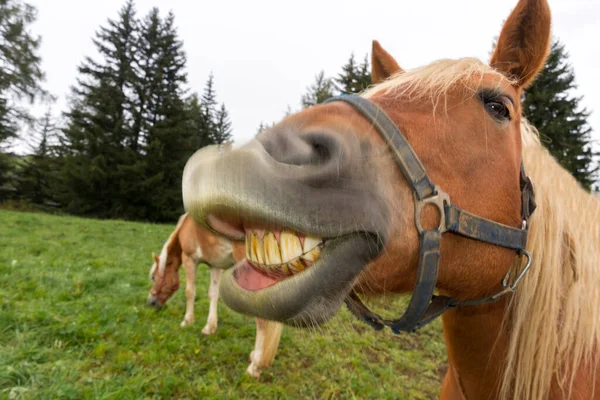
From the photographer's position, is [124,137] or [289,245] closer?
[289,245]

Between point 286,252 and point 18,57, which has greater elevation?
point 18,57

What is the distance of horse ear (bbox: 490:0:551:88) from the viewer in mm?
1387

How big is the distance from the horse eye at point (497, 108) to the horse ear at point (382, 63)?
0.80 m

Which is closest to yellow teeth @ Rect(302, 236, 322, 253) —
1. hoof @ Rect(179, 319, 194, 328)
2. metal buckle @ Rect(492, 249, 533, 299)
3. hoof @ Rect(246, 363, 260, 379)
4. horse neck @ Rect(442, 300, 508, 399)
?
metal buckle @ Rect(492, 249, 533, 299)

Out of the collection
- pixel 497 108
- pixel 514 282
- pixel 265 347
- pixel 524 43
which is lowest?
pixel 265 347

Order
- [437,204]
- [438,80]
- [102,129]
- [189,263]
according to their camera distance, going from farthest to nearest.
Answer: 1. [102,129]
2. [189,263]
3. [438,80]
4. [437,204]

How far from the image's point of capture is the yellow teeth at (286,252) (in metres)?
1.03

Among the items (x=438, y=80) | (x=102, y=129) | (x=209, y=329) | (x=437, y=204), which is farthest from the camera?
(x=102, y=129)

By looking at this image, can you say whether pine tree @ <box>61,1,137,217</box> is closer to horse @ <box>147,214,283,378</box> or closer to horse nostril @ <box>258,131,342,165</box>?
horse @ <box>147,214,283,378</box>

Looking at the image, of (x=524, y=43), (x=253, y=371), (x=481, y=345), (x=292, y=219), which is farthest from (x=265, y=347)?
(x=524, y=43)

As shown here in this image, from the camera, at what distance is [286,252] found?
1042 millimetres

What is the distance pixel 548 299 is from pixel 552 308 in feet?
0.13

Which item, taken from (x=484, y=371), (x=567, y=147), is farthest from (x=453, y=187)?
(x=567, y=147)

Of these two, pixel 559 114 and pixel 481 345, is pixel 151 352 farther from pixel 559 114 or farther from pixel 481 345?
pixel 559 114
